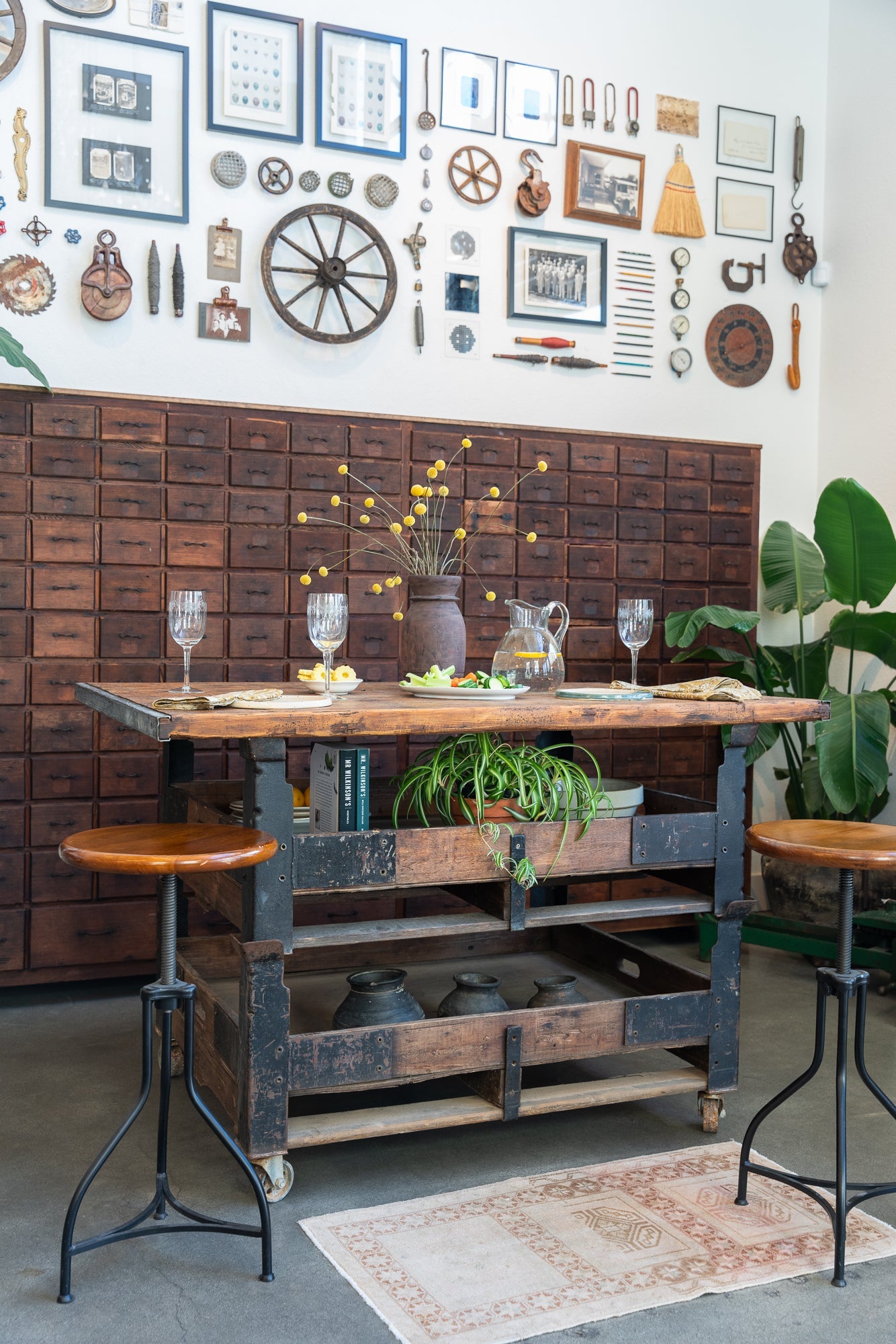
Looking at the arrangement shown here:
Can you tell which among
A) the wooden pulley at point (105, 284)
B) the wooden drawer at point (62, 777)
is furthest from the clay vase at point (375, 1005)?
the wooden pulley at point (105, 284)

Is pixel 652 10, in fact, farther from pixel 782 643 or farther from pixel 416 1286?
pixel 416 1286

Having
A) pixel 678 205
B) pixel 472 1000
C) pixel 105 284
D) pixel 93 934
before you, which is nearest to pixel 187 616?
pixel 472 1000

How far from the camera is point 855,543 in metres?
4.11

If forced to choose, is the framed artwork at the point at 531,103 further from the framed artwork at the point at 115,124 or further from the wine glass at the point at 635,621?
the wine glass at the point at 635,621

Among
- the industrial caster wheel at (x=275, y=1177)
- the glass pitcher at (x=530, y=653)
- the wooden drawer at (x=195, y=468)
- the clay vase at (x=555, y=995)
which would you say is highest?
the wooden drawer at (x=195, y=468)

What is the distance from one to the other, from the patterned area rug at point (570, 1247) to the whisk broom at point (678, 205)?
3.44 m

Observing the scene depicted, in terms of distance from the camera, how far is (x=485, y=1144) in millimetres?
2676

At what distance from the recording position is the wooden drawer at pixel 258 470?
3.81 metres

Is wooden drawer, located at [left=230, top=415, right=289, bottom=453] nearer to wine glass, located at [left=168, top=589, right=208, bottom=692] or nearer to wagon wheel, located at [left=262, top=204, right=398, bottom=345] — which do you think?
wagon wheel, located at [left=262, top=204, right=398, bottom=345]

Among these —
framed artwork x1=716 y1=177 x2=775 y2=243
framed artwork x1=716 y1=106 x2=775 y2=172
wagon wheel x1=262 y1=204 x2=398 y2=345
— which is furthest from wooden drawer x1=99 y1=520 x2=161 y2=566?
framed artwork x1=716 y1=106 x2=775 y2=172

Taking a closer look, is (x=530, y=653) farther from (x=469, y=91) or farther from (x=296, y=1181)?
(x=469, y=91)

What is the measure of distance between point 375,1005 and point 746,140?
3813 millimetres

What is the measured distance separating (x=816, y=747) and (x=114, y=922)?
2.30m

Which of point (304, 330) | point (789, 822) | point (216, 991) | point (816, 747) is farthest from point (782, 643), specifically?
point (216, 991)
